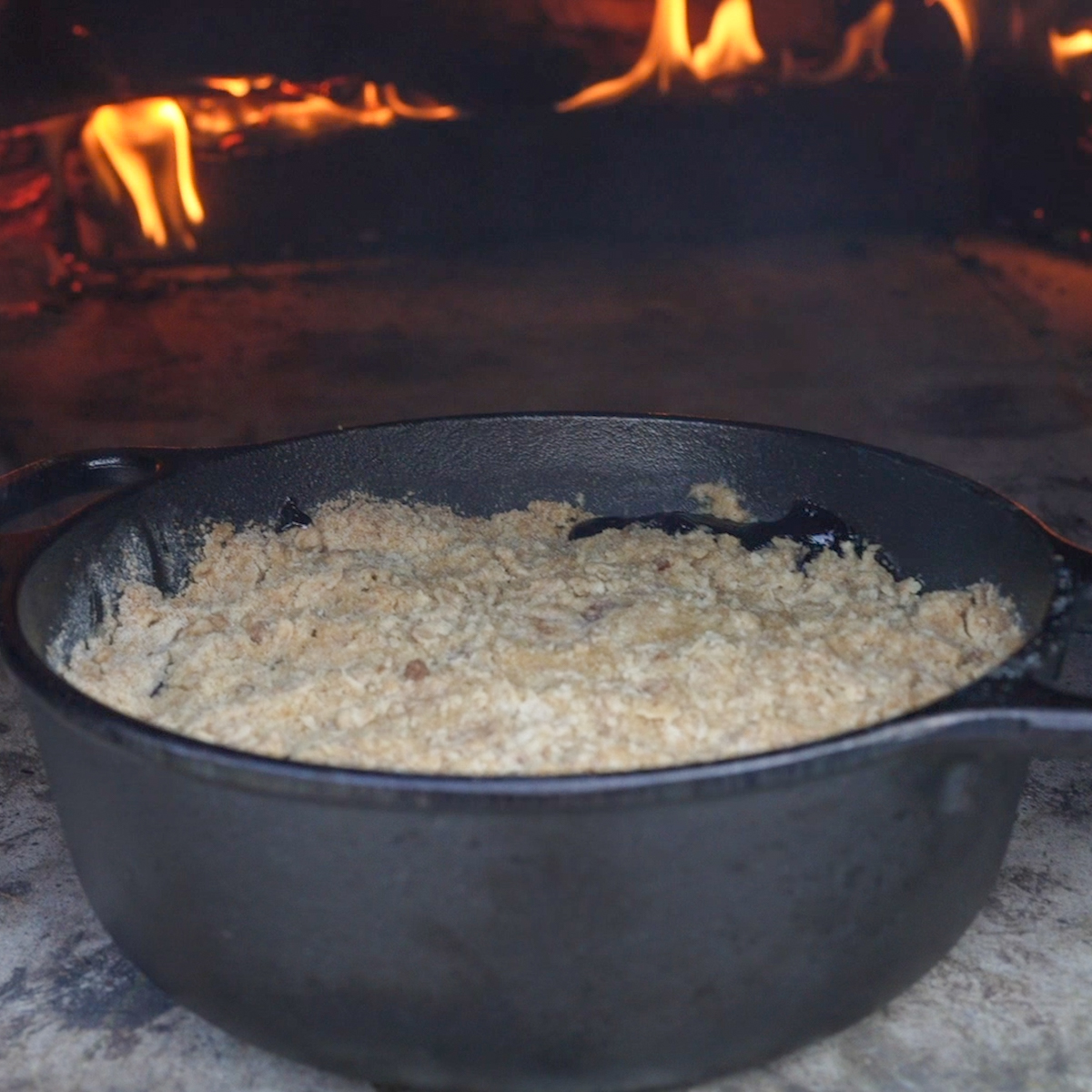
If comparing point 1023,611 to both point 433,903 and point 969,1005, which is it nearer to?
point 969,1005

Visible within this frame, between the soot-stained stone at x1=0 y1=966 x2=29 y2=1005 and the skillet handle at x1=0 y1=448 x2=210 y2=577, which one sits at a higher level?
the skillet handle at x1=0 y1=448 x2=210 y2=577

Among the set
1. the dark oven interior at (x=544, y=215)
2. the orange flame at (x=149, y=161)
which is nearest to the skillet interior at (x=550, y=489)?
the dark oven interior at (x=544, y=215)

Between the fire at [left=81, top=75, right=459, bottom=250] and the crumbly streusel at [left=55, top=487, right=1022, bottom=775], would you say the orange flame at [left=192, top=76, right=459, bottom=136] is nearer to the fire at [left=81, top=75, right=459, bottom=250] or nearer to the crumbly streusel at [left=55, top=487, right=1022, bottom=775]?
the fire at [left=81, top=75, right=459, bottom=250]

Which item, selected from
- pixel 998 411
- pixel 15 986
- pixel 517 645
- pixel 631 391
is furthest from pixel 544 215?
pixel 15 986

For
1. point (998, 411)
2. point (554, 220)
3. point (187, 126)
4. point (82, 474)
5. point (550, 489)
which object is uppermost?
point (187, 126)

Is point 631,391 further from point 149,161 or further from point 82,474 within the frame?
point 82,474

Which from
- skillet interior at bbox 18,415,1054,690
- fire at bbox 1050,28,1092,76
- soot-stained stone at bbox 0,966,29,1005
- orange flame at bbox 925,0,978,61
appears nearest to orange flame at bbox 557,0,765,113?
orange flame at bbox 925,0,978,61
